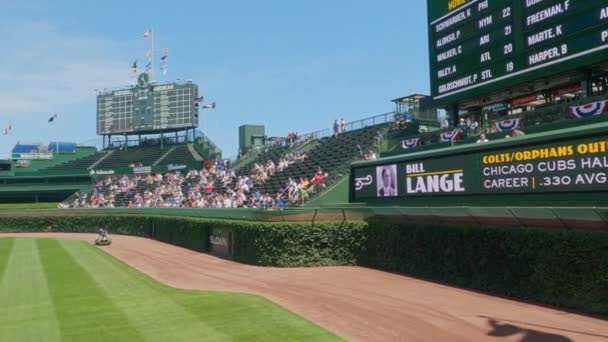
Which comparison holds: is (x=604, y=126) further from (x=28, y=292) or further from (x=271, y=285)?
(x=28, y=292)

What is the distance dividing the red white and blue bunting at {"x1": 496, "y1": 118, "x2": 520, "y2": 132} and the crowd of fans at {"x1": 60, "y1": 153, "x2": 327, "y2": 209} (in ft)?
31.8

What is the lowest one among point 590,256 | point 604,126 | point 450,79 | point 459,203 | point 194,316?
point 194,316

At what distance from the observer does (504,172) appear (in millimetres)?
15812

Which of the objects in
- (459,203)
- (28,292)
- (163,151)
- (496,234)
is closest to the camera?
(496,234)

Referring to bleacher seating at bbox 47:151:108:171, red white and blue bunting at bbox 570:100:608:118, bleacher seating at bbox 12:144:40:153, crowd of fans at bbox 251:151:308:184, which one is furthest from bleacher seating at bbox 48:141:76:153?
red white and blue bunting at bbox 570:100:608:118

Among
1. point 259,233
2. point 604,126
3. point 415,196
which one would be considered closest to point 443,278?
point 415,196

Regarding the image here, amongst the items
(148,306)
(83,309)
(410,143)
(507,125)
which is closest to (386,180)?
(410,143)

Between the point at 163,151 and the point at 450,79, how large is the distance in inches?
1671

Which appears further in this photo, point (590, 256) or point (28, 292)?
point (28, 292)

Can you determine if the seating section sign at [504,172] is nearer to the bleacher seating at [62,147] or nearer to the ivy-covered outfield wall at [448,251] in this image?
the ivy-covered outfield wall at [448,251]

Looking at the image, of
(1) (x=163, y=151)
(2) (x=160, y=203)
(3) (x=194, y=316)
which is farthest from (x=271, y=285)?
(1) (x=163, y=151)

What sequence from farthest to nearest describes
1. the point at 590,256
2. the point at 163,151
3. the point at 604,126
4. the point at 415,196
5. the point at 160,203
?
the point at 163,151, the point at 160,203, the point at 415,196, the point at 604,126, the point at 590,256

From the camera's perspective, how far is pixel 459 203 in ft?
58.1

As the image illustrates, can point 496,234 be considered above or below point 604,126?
below
